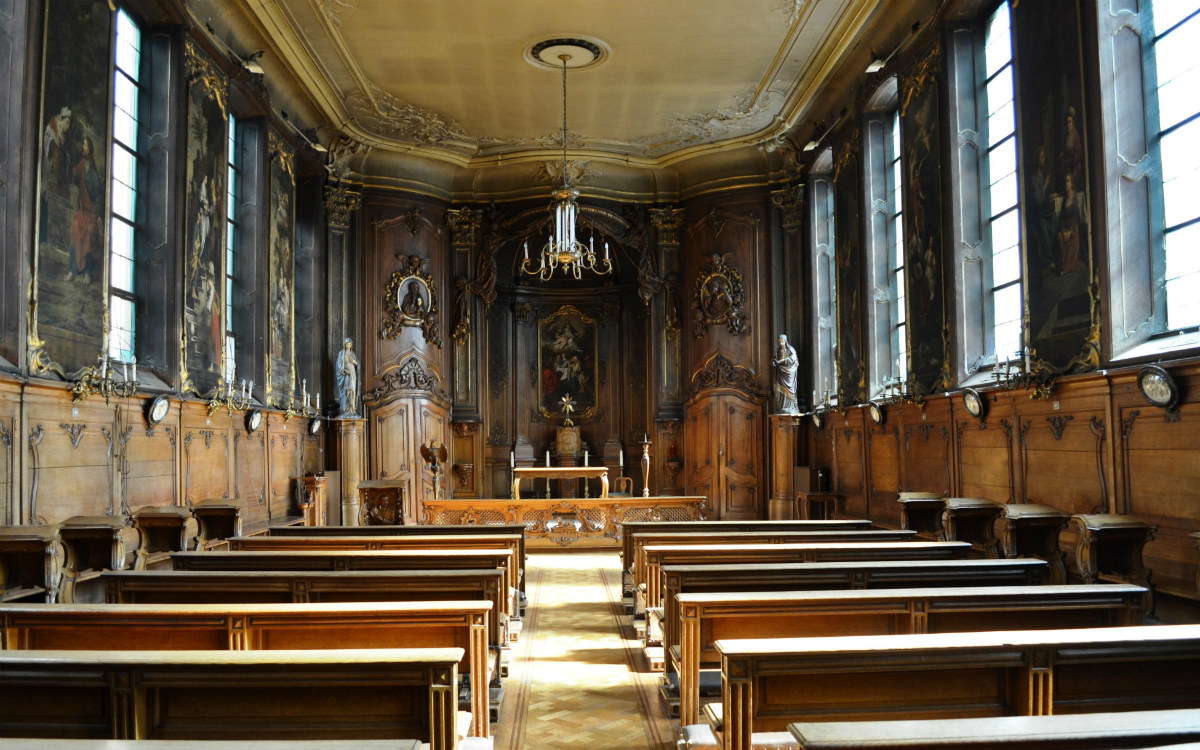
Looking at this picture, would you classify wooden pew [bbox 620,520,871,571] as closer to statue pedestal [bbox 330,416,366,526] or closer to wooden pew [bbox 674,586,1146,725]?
wooden pew [bbox 674,586,1146,725]

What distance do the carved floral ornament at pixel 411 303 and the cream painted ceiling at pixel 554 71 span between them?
249 cm

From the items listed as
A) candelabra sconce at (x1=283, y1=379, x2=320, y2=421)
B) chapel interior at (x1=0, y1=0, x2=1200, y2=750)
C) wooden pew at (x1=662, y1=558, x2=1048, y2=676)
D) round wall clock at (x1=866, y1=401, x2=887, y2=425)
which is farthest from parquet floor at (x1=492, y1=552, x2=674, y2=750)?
candelabra sconce at (x1=283, y1=379, x2=320, y2=421)

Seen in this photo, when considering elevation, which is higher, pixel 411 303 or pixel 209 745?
pixel 411 303

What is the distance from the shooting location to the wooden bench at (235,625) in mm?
4133

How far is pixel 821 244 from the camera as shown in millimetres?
16391

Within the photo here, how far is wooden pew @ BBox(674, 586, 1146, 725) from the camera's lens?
14.2ft

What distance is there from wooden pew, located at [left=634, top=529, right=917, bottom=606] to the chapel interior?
1.60ft

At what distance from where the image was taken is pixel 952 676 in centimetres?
332

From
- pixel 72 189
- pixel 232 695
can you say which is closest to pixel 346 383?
pixel 72 189

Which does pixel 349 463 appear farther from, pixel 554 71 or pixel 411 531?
pixel 554 71

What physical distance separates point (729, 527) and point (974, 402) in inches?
118

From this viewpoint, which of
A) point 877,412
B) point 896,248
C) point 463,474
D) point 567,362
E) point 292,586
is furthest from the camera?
point 567,362

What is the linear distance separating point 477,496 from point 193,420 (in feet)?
27.3

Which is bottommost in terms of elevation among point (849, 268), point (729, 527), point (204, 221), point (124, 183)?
point (729, 527)
